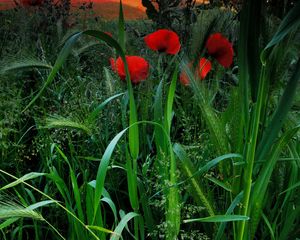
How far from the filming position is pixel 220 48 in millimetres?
1354

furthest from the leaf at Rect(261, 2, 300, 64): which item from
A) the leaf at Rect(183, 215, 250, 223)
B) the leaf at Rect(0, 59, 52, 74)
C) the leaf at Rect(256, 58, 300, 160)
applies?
the leaf at Rect(0, 59, 52, 74)

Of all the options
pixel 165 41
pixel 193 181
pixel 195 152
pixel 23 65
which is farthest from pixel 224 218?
pixel 165 41

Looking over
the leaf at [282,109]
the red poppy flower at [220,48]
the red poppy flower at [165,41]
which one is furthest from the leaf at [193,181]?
the red poppy flower at [165,41]

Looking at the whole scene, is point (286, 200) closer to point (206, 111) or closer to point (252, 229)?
point (252, 229)

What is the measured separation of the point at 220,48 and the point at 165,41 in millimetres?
196

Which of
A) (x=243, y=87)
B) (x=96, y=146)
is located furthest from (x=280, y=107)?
(x=96, y=146)

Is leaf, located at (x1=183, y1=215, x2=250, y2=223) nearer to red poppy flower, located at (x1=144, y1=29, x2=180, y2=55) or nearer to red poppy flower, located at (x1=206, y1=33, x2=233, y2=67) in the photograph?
red poppy flower, located at (x1=206, y1=33, x2=233, y2=67)

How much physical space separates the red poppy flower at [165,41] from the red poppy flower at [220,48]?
137mm

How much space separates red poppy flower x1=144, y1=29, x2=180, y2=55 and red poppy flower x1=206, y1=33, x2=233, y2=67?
0.14 meters

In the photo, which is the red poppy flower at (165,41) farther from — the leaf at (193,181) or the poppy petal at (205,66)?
the leaf at (193,181)

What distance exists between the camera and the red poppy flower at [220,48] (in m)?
1.33

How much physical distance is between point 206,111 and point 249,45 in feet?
0.41

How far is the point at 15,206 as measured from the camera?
2.87ft

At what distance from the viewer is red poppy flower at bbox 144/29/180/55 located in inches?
58.3
